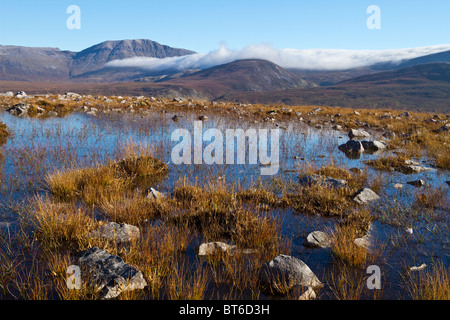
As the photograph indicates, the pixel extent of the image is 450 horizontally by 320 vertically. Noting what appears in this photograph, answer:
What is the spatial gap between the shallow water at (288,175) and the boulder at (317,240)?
0.13 meters

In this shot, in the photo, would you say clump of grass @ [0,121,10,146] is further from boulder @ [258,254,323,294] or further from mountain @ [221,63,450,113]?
mountain @ [221,63,450,113]

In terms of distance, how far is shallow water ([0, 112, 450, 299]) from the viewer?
3965 mm

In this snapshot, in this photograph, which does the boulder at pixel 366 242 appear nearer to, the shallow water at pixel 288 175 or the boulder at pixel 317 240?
the shallow water at pixel 288 175

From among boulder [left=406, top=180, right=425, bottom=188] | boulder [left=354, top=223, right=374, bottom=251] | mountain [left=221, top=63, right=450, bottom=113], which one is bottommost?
boulder [left=354, top=223, right=374, bottom=251]

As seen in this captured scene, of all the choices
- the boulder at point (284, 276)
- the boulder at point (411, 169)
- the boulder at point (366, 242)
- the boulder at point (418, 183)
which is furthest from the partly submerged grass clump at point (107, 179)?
the boulder at point (411, 169)

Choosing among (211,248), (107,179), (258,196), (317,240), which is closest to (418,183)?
(258,196)

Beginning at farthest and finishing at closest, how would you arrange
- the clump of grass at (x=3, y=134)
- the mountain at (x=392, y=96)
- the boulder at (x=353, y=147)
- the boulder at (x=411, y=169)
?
the mountain at (x=392, y=96), the boulder at (x=353, y=147), the clump of grass at (x=3, y=134), the boulder at (x=411, y=169)

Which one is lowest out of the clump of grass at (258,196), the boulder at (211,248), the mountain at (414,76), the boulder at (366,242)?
the boulder at (366,242)

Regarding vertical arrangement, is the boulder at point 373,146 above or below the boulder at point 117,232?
above

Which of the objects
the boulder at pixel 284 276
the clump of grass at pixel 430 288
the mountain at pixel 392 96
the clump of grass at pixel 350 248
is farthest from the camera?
the mountain at pixel 392 96

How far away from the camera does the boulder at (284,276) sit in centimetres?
309

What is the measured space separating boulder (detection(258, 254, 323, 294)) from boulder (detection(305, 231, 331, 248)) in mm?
959

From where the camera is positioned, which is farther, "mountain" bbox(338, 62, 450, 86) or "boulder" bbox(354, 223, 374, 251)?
"mountain" bbox(338, 62, 450, 86)

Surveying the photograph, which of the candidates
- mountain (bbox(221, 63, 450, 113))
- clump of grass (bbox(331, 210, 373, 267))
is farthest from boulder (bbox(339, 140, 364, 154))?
mountain (bbox(221, 63, 450, 113))
